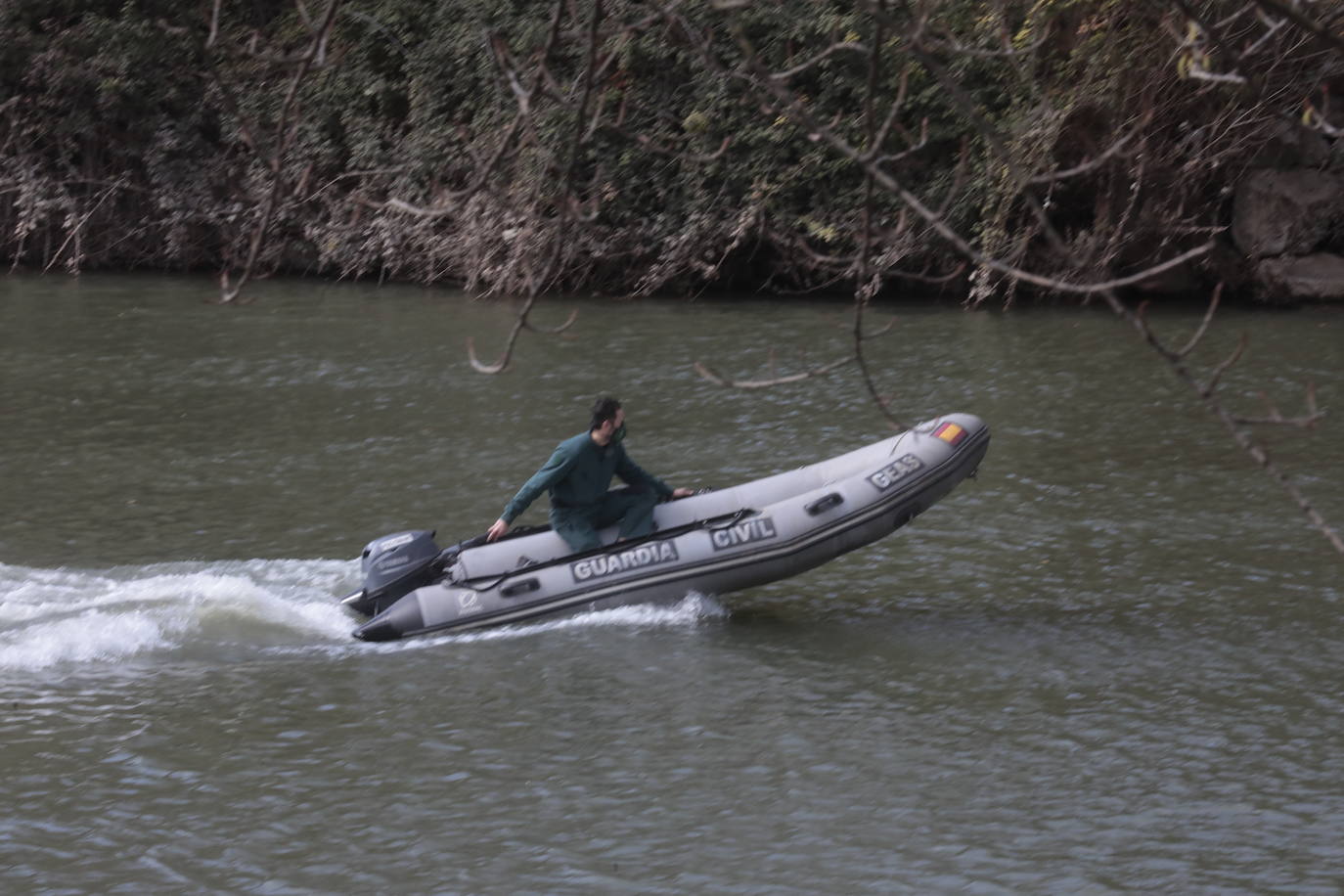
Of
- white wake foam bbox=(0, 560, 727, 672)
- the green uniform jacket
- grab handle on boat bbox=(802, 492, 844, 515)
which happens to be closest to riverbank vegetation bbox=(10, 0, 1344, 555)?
white wake foam bbox=(0, 560, 727, 672)

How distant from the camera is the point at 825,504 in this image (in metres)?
8.41

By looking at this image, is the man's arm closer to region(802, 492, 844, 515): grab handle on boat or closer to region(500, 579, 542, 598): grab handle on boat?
region(500, 579, 542, 598): grab handle on boat

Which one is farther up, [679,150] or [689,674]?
[679,150]

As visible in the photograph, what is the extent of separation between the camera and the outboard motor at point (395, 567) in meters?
8.36

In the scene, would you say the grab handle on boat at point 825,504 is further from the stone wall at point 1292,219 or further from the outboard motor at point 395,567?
the stone wall at point 1292,219

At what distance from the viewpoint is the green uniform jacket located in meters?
8.24

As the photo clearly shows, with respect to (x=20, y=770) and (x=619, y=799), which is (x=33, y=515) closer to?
(x=20, y=770)

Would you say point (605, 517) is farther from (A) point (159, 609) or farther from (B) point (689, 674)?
(A) point (159, 609)

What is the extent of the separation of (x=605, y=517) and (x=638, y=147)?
28.4 ft

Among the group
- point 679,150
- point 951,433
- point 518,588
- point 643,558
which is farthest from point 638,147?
point 518,588

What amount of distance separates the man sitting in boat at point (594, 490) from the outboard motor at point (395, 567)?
1.06 feet

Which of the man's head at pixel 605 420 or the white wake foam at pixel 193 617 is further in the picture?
the man's head at pixel 605 420

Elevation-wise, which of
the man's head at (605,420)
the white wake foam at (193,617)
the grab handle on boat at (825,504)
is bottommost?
the white wake foam at (193,617)

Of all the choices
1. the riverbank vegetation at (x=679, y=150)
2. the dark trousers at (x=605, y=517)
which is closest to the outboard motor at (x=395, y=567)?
the dark trousers at (x=605, y=517)
